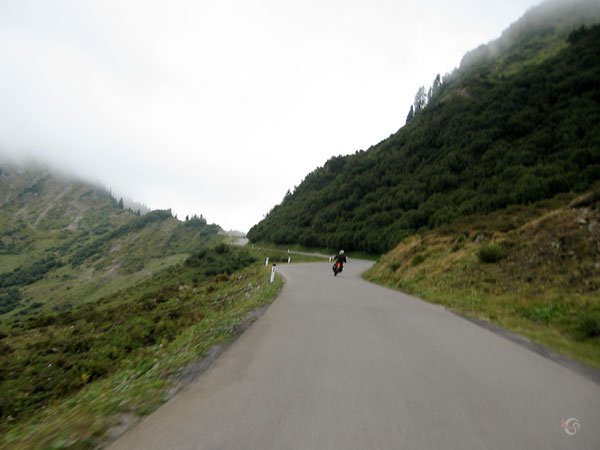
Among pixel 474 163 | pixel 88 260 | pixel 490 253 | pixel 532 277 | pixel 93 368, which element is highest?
pixel 474 163

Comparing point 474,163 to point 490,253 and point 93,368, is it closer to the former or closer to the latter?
point 490,253

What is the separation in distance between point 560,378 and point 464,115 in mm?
72964

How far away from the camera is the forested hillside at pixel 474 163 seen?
34094 millimetres

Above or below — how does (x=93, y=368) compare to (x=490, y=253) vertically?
below

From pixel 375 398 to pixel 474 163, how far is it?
180 feet

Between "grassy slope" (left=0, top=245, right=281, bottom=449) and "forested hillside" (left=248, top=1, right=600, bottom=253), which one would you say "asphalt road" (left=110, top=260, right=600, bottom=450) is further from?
"forested hillside" (left=248, top=1, right=600, bottom=253)

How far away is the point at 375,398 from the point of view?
117 inches

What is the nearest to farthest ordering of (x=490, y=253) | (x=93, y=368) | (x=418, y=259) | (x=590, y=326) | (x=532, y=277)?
1. (x=590, y=326)
2. (x=93, y=368)
3. (x=532, y=277)
4. (x=490, y=253)
5. (x=418, y=259)

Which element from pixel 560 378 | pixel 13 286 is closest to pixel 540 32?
pixel 560 378

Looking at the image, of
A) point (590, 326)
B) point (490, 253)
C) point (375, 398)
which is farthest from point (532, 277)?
point (375, 398)

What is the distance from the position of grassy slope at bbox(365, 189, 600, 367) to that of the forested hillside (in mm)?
22140

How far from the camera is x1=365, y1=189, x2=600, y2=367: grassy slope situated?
580cm

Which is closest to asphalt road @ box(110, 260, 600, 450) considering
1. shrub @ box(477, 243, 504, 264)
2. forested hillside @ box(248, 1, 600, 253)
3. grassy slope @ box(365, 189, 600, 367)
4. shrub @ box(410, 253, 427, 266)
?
grassy slope @ box(365, 189, 600, 367)

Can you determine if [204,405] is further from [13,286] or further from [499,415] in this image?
[13,286]
